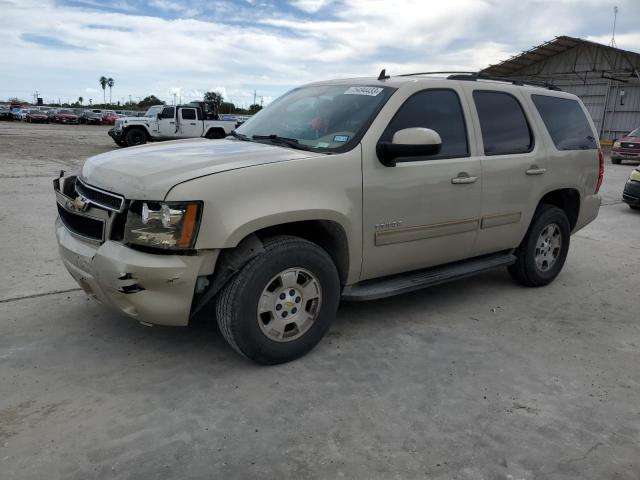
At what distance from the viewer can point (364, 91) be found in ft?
13.0

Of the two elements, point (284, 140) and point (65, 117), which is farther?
point (65, 117)

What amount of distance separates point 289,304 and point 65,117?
4990 centimetres

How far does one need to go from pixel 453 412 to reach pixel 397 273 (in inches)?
50.1

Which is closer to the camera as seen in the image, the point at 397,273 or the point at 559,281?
the point at 397,273

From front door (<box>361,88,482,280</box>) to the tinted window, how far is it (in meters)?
19.6

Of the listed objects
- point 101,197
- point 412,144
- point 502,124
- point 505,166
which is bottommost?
point 101,197

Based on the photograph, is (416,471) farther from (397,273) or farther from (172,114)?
(172,114)

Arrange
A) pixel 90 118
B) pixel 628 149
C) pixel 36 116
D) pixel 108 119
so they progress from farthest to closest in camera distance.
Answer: pixel 108 119, pixel 90 118, pixel 36 116, pixel 628 149

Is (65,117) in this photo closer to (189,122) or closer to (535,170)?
(189,122)

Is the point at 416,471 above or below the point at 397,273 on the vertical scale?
below

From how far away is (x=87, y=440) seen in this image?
2.59 meters

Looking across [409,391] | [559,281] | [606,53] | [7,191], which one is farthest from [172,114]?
[606,53]

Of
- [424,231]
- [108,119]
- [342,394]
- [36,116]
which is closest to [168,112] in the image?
[424,231]

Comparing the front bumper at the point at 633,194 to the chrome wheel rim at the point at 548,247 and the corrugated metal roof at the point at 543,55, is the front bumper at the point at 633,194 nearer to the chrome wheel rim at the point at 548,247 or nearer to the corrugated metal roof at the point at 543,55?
the chrome wheel rim at the point at 548,247
